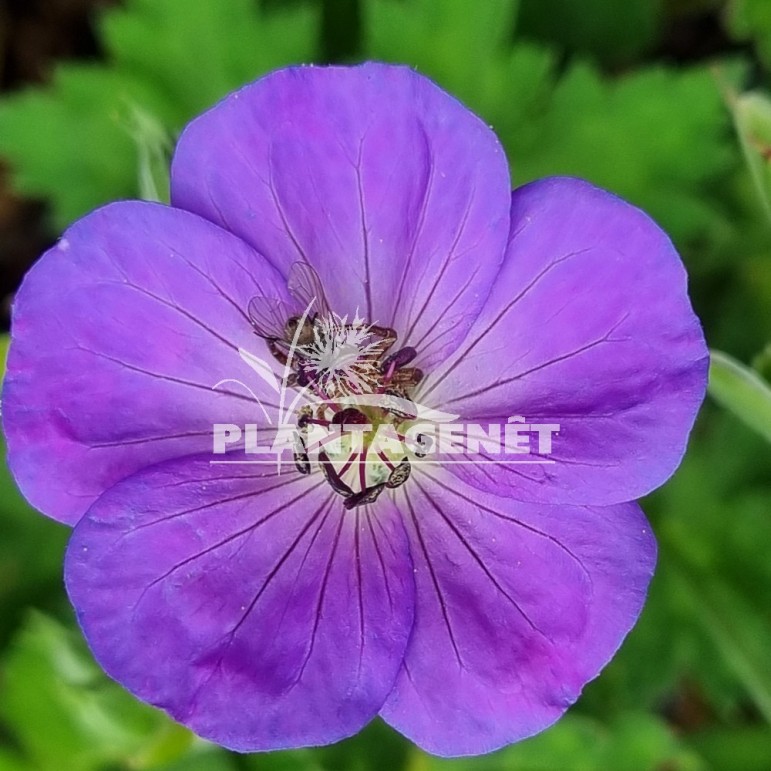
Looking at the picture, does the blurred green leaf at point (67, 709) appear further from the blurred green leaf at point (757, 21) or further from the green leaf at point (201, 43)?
the blurred green leaf at point (757, 21)

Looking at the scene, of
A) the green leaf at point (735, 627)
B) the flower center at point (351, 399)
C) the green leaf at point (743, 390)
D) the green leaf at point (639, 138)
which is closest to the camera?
the flower center at point (351, 399)

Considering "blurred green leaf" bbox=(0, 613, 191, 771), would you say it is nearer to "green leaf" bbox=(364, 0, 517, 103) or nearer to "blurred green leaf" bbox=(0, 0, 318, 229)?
"blurred green leaf" bbox=(0, 0, 318, 229)

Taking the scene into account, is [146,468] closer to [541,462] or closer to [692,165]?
[541,462]

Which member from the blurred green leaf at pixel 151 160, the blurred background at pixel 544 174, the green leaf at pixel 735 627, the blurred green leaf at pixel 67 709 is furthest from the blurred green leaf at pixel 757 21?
the blurred green leaf at pixel 67 709

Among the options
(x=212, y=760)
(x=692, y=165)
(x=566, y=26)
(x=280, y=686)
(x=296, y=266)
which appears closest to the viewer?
(x=280, y=686)

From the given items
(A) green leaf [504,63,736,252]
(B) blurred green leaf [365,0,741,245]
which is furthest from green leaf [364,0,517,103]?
(A) green leaf [504,63,736,252]

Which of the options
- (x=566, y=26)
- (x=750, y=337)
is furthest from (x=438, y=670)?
(x=566, y=26)
